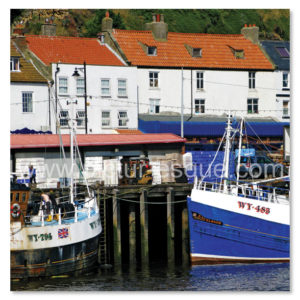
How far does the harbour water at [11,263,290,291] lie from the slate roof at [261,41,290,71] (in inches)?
489

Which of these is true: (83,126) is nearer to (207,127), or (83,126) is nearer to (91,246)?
(207,127)

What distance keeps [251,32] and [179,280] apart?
48.2 ft

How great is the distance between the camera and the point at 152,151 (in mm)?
35375

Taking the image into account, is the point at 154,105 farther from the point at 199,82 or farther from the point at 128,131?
the point at 128,131

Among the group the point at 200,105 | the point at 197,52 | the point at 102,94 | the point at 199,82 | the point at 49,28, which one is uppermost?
the point at 49,28

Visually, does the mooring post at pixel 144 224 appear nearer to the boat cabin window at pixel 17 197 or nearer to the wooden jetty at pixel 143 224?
the wooden jetty at pixel 143 224

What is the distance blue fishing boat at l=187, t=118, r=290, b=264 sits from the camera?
104 ft

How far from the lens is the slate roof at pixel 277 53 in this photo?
41.3m

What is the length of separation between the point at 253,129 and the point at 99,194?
813 cm

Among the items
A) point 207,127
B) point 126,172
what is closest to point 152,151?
point 126,172

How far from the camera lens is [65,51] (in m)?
38.2

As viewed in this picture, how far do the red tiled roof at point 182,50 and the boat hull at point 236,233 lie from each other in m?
10.3

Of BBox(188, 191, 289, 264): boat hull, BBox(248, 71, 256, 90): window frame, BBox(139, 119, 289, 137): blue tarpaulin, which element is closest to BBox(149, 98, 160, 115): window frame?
BBox(139, 119, 289, 137): blue tarpaulin

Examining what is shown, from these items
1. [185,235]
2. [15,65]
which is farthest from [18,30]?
[185,235]
